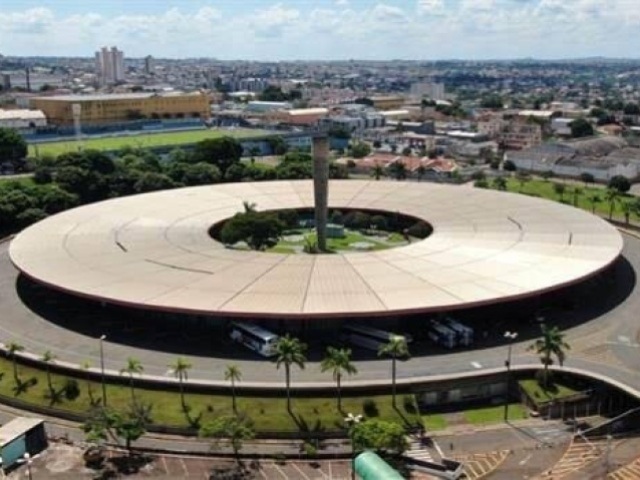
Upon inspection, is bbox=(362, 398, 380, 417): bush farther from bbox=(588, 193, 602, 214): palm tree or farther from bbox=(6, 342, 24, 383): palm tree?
bbox=(588, 193, 602, 214): palm tree

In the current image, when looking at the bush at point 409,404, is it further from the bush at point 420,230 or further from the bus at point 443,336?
the bush at point 420,230

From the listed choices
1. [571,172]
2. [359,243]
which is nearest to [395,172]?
[571,172]

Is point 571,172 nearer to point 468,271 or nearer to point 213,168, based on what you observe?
point 213,168

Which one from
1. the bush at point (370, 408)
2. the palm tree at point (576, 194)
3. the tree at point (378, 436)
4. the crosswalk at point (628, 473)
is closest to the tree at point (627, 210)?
the palm tree at point (576, 194)

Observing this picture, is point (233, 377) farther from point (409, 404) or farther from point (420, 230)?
point (420, 230)

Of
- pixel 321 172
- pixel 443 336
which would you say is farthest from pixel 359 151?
pixel 443 336

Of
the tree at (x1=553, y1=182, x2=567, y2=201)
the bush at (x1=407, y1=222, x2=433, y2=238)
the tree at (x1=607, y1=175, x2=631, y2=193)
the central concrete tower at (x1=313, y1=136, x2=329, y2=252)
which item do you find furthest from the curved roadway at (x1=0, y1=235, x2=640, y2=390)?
the tree at (x1=607, y1=175, x2=631, y2=193)
